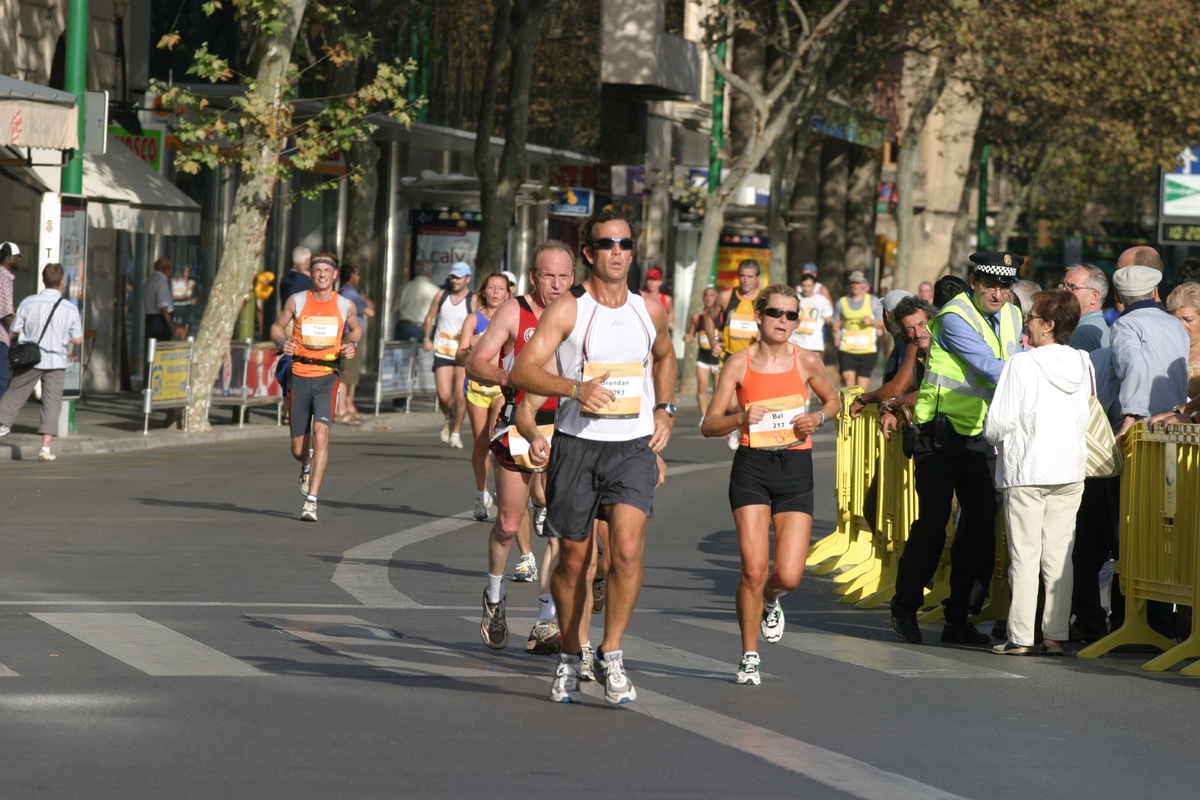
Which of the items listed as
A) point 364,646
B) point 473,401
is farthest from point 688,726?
point 473,401

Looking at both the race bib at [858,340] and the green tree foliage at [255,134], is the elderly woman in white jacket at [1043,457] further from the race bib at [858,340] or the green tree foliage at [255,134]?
the race bib at [858,340]

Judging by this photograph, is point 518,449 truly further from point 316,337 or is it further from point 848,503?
point 316,337

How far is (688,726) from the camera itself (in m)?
7.60

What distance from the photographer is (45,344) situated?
19.5 meters

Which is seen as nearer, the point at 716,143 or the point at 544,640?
the point at 544,640

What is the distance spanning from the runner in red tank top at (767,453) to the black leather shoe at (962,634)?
57.7 inches

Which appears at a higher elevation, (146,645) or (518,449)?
(518,449)

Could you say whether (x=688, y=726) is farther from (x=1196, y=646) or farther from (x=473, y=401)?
(x=473, y=401)

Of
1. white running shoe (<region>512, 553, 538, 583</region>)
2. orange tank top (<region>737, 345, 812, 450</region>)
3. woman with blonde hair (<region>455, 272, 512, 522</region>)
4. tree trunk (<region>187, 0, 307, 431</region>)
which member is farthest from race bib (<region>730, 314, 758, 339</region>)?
orange tank top (<region>737, 345, 812, 450</region>)

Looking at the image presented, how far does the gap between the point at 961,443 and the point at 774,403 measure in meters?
1.49

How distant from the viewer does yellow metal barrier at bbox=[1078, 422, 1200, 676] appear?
933 cm

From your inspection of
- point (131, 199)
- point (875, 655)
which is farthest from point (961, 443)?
point (131, 199)

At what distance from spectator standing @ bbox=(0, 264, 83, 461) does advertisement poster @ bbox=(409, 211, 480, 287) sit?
45.0 ft

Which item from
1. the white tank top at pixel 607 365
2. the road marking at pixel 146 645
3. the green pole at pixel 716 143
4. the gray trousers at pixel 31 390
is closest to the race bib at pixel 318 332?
the gray trousers at pixel 31 390
